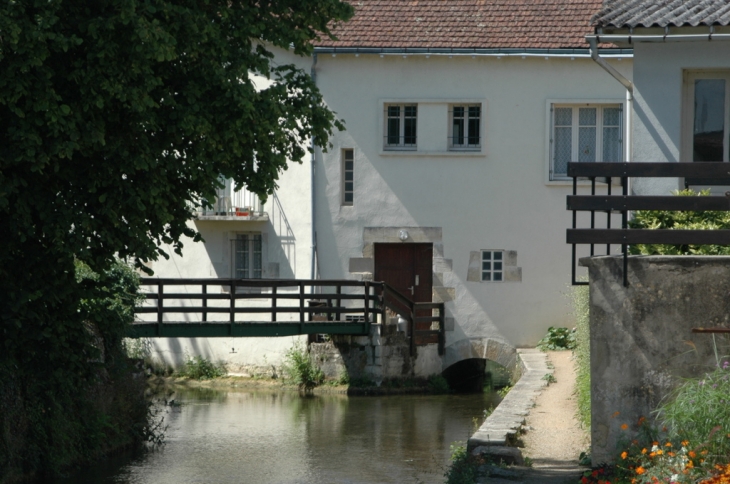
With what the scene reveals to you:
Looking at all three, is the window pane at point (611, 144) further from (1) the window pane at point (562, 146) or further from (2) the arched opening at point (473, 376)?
(2) the arched opening at point (473, 376)

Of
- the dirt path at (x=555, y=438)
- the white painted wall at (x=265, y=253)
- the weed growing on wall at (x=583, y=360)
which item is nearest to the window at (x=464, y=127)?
the white painted wall at (x=265, y=253)

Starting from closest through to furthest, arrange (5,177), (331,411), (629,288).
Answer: (629,288)
(5,177)
(331,411)

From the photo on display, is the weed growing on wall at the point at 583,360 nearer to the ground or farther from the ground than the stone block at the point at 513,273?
nearer to the ground

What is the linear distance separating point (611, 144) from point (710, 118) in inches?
331

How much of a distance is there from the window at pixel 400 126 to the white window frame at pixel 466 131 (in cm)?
69

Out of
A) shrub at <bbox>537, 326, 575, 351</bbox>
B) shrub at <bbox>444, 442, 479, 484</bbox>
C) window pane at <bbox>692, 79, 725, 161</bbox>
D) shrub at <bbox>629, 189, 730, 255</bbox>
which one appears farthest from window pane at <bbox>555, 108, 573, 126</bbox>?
shrub at <bbox>444, 442, 479, 484</bbox>

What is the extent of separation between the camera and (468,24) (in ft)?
62.8

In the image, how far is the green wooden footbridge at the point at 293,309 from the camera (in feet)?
56.0

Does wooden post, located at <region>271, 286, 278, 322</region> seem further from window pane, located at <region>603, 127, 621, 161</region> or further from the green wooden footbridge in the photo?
window pane, located at <region>603, 127, 621, 161</region>

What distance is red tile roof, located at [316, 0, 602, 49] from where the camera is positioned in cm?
1881

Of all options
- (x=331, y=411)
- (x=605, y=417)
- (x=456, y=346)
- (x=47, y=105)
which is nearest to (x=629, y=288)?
(x=605, y=417)

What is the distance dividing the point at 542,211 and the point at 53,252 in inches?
446

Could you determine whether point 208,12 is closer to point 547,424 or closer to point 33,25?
point 33,25

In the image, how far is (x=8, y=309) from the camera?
395 inches
